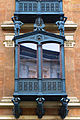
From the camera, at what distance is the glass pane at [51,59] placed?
51.3ft

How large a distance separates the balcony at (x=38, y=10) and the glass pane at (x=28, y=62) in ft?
6.46

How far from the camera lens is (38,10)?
54.2 ft

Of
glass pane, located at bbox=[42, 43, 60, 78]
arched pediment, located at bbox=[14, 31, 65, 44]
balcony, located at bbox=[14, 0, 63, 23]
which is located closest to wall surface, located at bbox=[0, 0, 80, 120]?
balcony, located at bbox=[14, 0, 63, 23]

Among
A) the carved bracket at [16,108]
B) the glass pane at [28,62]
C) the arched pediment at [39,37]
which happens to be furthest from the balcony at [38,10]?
the carved bracket at [16,108]

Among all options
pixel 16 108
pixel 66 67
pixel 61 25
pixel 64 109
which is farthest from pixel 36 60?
pixel 64 109

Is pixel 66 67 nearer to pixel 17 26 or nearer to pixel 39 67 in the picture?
pixel 39 67

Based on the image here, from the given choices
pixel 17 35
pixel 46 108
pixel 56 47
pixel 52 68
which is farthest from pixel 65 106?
pixel 17 35

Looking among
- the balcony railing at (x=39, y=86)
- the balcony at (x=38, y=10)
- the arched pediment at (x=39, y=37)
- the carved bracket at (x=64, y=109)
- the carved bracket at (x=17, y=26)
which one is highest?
the balcony at (x=38, y=10)

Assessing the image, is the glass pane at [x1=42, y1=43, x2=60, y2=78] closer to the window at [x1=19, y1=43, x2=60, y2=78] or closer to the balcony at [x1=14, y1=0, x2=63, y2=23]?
the window at [x1=19, y1=43, x2=60, y2=78]

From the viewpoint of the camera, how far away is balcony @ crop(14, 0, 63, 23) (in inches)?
645

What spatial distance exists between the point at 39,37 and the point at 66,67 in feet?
7.99

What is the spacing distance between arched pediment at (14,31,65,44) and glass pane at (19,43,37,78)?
0.45 meters

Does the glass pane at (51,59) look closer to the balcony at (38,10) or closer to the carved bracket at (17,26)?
the carved bracket at (17,26)

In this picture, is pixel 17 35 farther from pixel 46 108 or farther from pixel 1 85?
pixel 46 108
